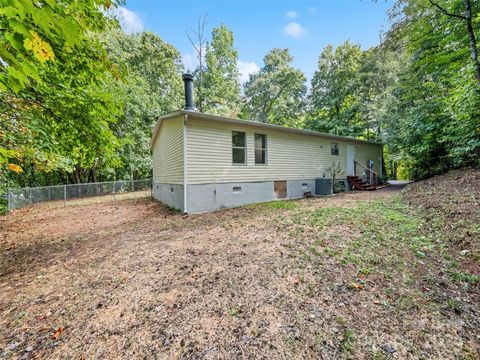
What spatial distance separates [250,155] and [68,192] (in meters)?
11.6

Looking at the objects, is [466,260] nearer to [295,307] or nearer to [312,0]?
[295,307]

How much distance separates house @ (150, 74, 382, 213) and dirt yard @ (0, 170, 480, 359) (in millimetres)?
2926

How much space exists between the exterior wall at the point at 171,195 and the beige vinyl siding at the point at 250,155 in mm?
855

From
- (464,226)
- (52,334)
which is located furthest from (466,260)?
(52,334)

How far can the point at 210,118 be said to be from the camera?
7855 millimetres

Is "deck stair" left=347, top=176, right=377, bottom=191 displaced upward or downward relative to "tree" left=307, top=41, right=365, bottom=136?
downward

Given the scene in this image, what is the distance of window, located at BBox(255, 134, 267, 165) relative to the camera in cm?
957

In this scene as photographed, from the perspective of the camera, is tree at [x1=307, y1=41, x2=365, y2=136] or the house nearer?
the house

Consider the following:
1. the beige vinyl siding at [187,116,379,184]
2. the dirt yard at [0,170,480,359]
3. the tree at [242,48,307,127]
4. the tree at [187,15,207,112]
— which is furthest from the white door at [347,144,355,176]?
the tree at [187,15,207,112]

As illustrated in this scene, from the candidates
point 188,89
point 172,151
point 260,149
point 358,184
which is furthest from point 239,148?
point 358,184

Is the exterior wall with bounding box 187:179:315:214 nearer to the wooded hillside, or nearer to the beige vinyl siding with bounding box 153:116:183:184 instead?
the beige vinyl siding with bounding box 153:116:183:184

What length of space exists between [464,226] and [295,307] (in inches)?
163

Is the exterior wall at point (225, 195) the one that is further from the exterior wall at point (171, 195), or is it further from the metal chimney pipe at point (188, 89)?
the metal chimney pipe at point (188, 89)

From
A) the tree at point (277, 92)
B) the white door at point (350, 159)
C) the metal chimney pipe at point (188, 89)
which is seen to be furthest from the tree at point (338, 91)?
the metal chimney pipe at point (188, 89)
